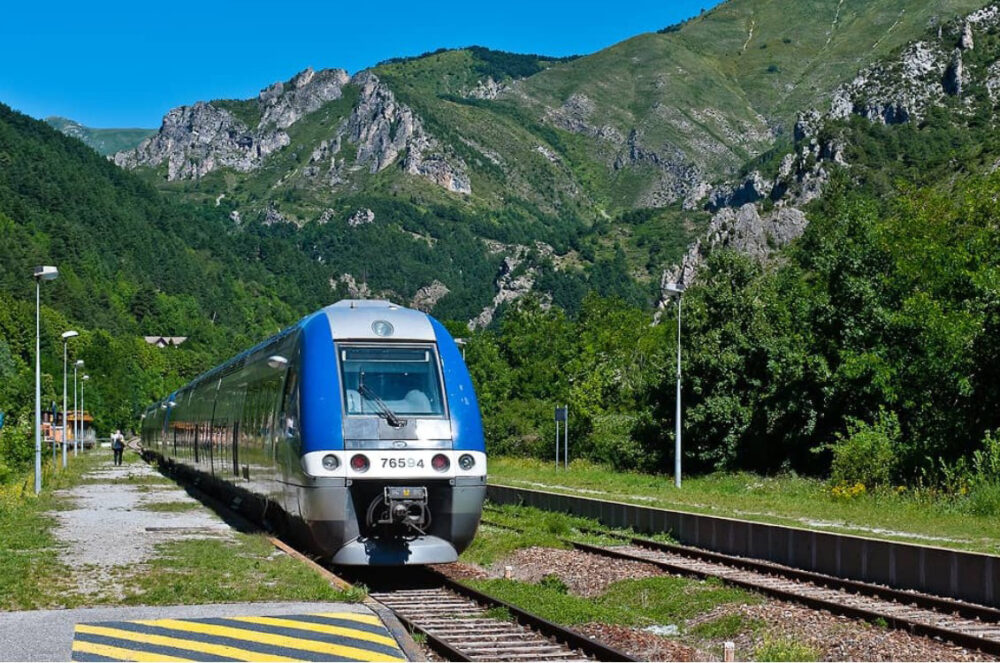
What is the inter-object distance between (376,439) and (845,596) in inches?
271

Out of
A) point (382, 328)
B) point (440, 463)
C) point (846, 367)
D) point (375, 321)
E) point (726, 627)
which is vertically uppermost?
point (375, 321)

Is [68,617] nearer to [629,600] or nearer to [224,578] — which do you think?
[224,578]

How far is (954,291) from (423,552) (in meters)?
25.4

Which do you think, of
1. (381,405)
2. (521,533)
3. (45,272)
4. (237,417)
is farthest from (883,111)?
(381,405)

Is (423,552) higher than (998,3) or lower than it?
lower

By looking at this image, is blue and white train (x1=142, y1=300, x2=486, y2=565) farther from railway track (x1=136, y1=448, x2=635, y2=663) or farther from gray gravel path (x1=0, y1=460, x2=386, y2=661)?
gray gravel path (x1=0, y1=460, x2=386, y2=661)

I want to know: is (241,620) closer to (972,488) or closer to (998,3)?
(972,488)

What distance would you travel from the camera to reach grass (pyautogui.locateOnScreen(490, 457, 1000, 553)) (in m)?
22.2

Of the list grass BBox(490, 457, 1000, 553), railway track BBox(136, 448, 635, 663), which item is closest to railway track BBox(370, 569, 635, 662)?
railway track BBox(136, 448, 635, 663)

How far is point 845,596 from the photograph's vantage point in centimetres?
1611

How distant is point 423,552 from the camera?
15906 mm

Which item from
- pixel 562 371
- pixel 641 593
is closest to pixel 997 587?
pixel 641 593

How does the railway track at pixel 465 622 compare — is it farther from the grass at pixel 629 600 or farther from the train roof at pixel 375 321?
the train roof at pixel 375 321

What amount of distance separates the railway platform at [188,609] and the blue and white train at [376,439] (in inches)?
39.7
